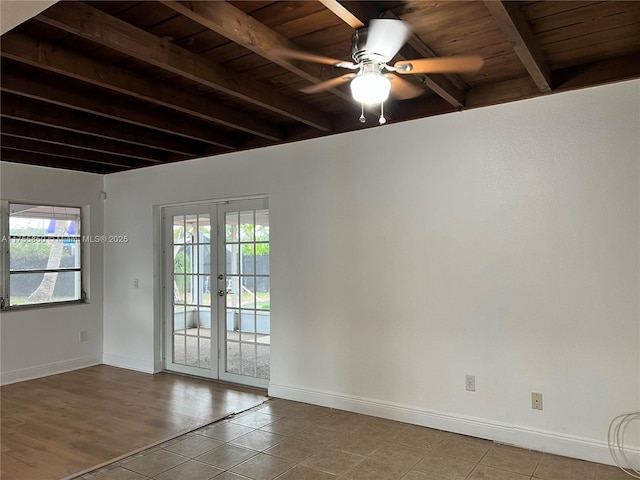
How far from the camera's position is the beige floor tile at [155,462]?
3006 millimetres

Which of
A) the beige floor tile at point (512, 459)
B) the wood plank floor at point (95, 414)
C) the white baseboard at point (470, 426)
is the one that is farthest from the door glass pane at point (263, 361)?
the beige floor tile at point (512, 459)

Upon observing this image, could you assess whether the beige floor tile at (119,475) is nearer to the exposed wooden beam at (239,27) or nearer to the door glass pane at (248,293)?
the door glass pane at (248,293)

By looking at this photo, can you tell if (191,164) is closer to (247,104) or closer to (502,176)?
(247,104)

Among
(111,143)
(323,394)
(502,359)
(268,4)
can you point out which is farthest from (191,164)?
(502,359)

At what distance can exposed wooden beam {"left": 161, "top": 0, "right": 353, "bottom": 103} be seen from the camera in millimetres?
2024

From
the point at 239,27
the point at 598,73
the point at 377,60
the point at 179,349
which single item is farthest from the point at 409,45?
the point at 179,349

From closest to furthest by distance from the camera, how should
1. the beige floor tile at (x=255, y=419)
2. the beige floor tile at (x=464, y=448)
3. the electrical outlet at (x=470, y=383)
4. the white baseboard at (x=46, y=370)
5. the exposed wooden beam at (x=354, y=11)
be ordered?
the exposed wooden beam at (x=354, y=11)
the beige floor tile at (x=464, y=448)
the electrical outlet at (x=470, y=383)
the beige floor tile at (x=255, y=419)
the white baseboard at (x=46, y=370)

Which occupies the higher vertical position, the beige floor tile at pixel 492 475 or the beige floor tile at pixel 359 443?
the beige floor tile at pixel 359 443

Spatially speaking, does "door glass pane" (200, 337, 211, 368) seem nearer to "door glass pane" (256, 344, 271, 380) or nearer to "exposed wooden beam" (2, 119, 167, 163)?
"door glass pane" (256, 344, 271, 380)

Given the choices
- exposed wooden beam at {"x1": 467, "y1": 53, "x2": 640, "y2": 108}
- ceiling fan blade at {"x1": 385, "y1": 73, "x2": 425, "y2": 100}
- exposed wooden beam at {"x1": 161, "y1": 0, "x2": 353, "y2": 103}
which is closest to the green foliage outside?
exposed wooden beam at {"x1": 161, "y1": 0, "x2": 353, "y2": 103}

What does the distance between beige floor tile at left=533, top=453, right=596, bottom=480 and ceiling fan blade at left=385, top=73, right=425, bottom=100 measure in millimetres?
2666

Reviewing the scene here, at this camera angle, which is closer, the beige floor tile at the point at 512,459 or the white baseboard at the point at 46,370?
the beige floor tile at the point at 512,459

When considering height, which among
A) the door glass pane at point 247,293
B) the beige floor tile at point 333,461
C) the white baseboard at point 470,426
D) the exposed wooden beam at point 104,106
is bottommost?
the beige floor tile at point 333,461

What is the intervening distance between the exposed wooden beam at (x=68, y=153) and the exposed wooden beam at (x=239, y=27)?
10.4 feet
